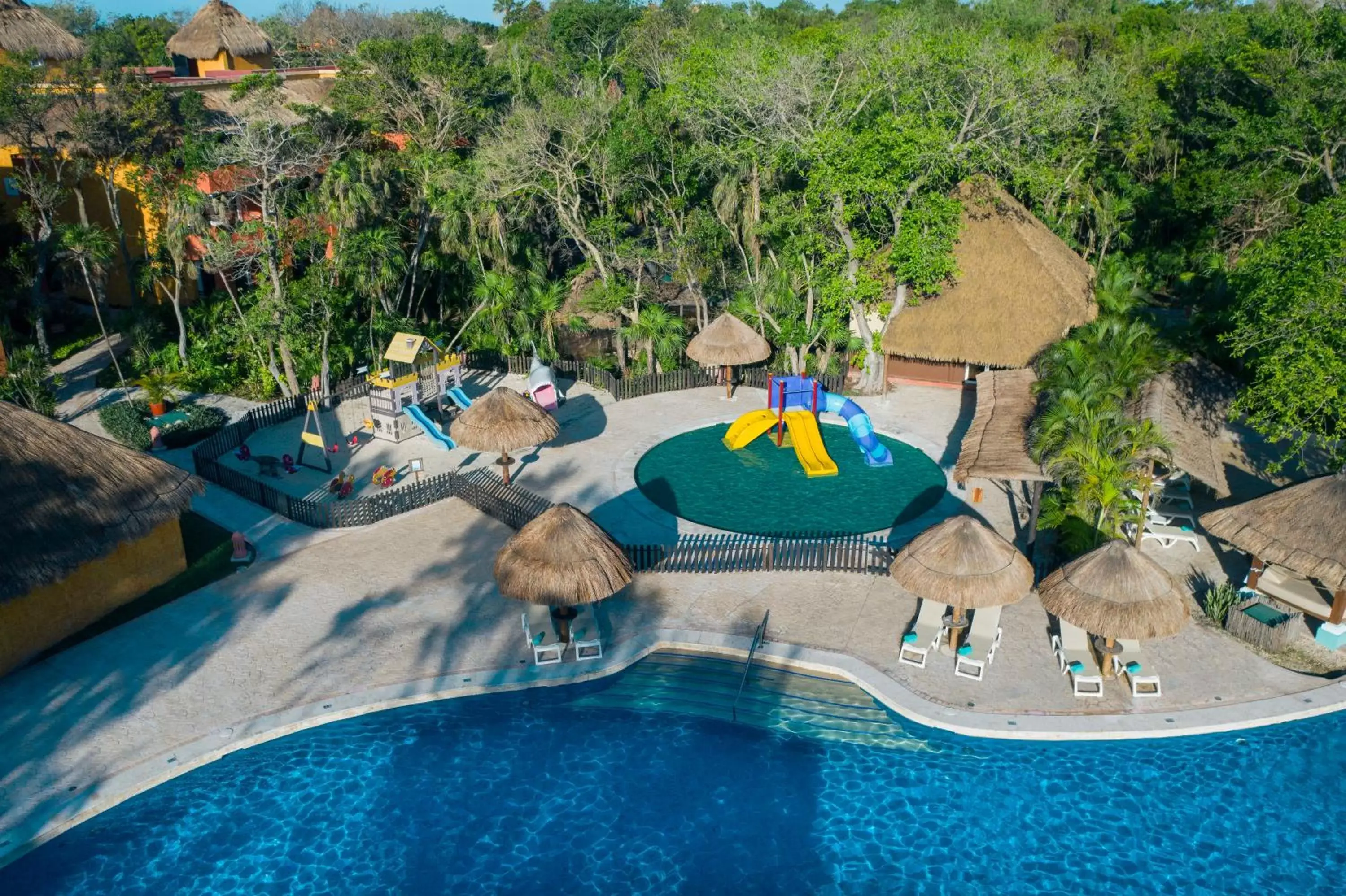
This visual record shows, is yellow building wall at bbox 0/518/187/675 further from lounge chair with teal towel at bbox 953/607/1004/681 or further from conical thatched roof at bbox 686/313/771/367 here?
lounge chair with teal towel at bbox 953/607/1004/681

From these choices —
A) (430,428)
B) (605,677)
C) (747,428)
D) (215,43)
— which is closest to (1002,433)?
(747,428)

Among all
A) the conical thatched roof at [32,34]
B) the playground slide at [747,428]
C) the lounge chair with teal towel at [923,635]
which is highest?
the conical thatched roof at [32,34]

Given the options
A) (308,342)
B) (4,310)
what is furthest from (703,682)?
(4,310)

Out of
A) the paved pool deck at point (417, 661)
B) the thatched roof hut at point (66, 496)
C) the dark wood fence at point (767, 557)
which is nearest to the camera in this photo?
the paved pool deck at point (417, 661)

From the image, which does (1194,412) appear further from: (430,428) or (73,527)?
(73,527)

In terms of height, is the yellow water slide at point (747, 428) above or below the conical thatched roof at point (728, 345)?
below

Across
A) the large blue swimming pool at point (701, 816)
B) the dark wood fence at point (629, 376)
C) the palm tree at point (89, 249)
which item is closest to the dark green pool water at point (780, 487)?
the dark wood fence at point (629, 376)

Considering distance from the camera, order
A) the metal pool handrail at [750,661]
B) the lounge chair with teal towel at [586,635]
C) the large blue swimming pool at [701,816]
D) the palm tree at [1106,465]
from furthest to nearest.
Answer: the palm tree at [1106,465] < the lounge chair with teal towel at [586,635] < the metal pool handrail at [750,661] < the large blue swimming pool at [701,816]

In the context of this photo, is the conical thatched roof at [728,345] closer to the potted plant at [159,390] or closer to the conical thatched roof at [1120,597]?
the conical thatched roof at [1120,597]
